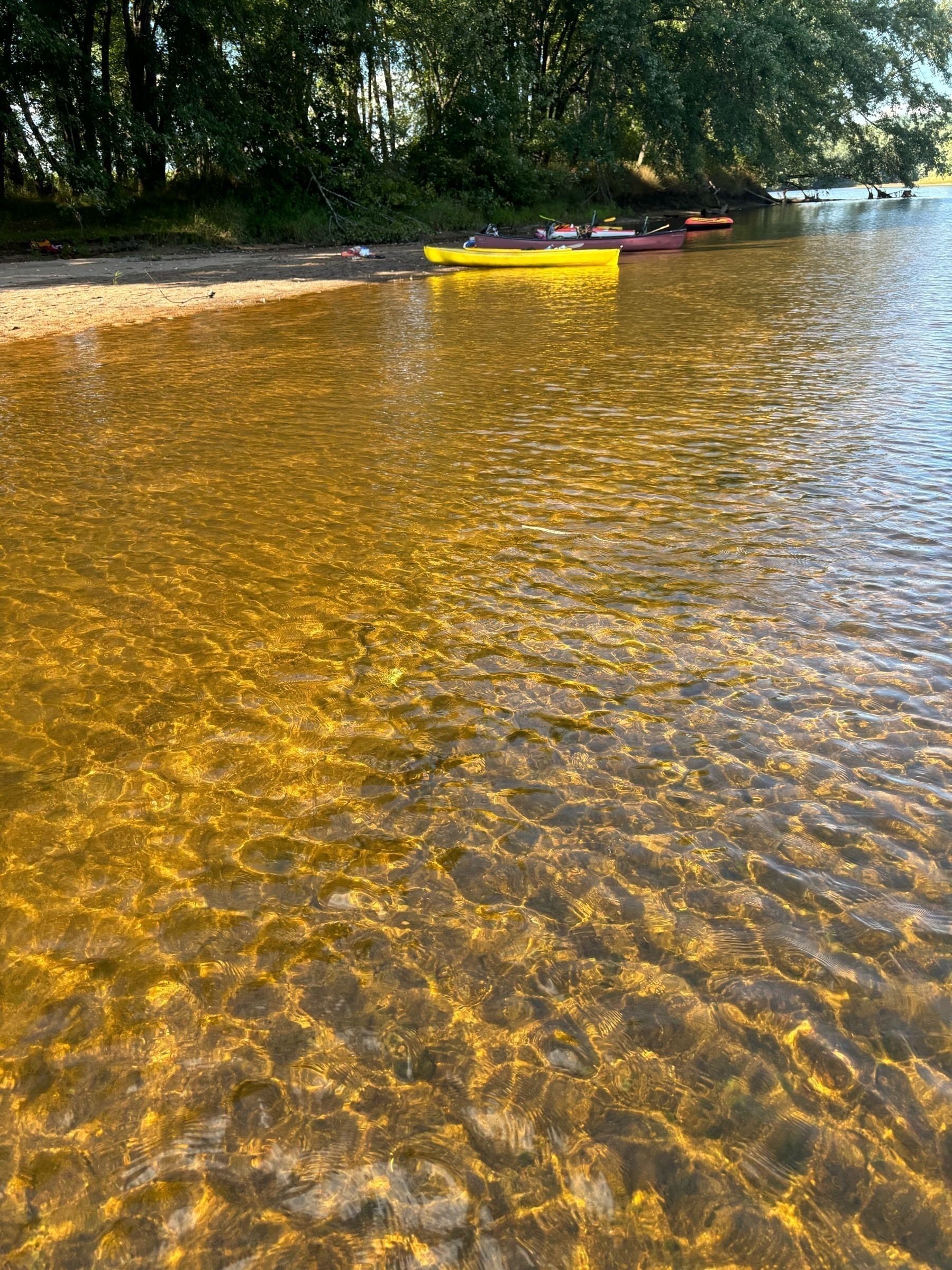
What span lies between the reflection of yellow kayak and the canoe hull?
0.25 m

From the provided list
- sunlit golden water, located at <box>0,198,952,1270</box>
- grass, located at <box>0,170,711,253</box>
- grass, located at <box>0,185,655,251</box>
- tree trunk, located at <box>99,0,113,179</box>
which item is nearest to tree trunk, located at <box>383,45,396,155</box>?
grass, located at <box>0,170,711,253</box>

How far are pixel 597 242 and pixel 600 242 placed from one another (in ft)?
0.72

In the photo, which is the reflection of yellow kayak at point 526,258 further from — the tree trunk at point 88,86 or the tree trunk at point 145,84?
the tree trunk at point 88,86

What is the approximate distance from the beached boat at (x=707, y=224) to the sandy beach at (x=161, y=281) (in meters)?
13.8

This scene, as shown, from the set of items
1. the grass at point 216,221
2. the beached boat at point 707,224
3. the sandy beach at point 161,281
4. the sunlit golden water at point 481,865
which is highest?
the grass at point 216,221

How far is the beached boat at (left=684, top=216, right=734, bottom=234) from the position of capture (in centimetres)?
3419

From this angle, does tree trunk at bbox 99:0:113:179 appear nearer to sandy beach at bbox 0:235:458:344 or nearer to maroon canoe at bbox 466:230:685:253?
sandy beach at bbox 0:235:458:344

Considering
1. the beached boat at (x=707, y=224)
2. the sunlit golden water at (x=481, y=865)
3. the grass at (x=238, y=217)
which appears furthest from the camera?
the beached boat at (x=707, y=224)

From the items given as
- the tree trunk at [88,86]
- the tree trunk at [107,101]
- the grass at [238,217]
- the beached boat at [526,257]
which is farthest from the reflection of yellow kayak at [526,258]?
the tree trunk at [88,86]

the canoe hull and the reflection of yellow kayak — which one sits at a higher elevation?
the canoe hull

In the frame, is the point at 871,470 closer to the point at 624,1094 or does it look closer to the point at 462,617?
the point at 462,617

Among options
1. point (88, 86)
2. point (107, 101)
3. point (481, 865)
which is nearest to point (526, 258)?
point (107, 101)

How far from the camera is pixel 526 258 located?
22906 millimetres

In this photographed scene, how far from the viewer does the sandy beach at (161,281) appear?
1580 centimetres
